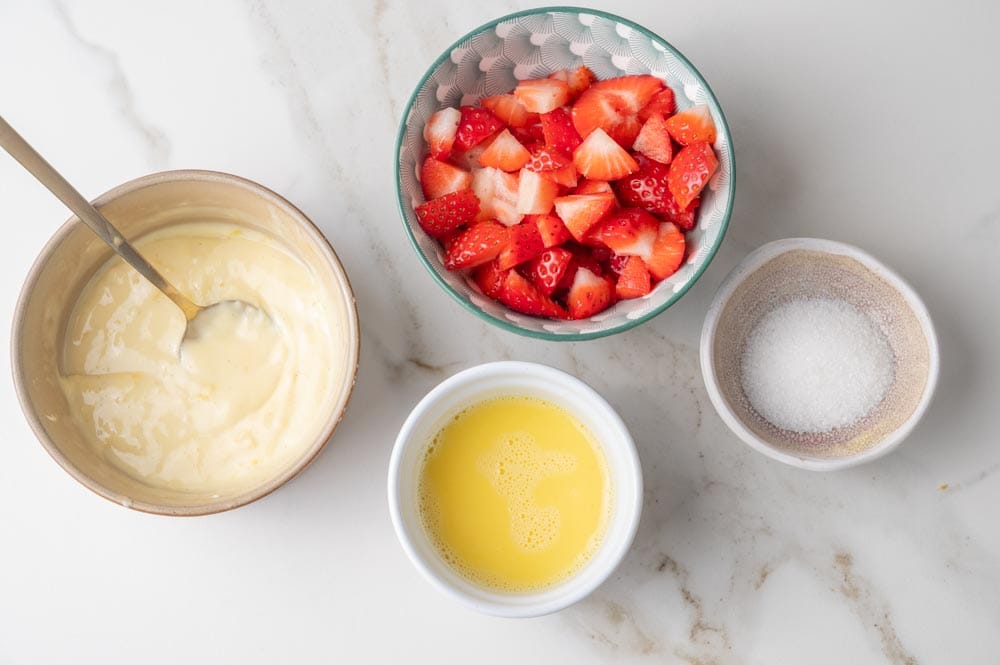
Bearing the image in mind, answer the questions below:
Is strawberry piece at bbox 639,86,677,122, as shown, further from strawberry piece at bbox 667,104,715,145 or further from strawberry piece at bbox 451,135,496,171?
strawberry piece at bbox 451,135,496,171

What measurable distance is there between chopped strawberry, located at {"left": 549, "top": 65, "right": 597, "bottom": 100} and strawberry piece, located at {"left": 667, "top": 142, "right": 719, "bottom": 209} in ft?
0.64

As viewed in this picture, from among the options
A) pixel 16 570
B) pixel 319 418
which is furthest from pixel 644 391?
pixel 16 570

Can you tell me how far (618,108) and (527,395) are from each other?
45 centimetres

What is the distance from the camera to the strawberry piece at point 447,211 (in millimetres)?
1276

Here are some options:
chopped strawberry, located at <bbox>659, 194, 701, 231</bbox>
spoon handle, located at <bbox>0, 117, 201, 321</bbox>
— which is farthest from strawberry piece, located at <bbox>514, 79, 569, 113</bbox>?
spoon handle, located at <bbox>0, 117, 201, 321</bbox>

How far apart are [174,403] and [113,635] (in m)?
0.41

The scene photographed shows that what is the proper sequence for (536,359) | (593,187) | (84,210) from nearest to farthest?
(84,210) → (593,187) → (536,359)

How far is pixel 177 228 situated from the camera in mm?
1384

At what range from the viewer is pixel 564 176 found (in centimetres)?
129

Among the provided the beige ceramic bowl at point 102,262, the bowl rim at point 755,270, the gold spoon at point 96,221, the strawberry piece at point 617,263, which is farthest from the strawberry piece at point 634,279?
the gold spoon at point 96,221

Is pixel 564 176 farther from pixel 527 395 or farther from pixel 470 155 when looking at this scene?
pixel 527 395

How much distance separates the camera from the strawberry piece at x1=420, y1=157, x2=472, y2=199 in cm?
130

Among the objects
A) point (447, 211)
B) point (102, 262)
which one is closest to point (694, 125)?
point (447, 211)

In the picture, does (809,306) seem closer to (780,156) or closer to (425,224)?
(780,156)
